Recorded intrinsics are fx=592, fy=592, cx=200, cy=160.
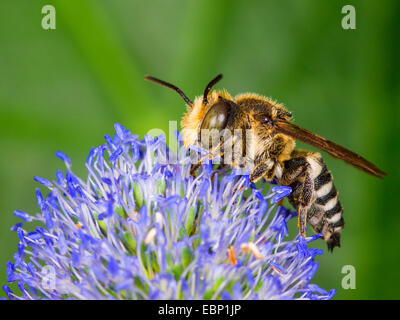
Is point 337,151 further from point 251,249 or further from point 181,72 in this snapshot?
point 181,72

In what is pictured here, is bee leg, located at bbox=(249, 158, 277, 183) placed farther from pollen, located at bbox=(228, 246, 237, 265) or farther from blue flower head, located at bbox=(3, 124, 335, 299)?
pollen, located at bbox=(228, 246, 237, 265)

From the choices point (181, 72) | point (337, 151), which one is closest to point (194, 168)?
point (337, 151)

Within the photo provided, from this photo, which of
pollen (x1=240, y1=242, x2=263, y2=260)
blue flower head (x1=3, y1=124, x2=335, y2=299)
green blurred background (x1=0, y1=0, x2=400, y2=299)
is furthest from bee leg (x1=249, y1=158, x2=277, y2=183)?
green blurred background (x1=0, y1=0, x2=400, y2=299)

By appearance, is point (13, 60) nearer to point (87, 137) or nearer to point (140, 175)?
point (87, 137)

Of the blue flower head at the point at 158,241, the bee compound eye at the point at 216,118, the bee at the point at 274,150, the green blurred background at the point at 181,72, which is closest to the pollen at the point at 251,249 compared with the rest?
the blue flower head at the point at 158,241
